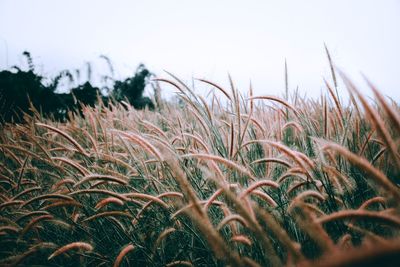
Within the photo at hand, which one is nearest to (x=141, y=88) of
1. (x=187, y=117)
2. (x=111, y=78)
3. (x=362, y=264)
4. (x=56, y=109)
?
(x=111, y=78)

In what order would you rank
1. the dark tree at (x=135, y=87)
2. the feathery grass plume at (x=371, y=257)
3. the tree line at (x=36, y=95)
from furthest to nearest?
the dark tree at (x=135, y=87) → the tree line at (x=36, y=95) → the feathery grass plume at (x=371, y=257)

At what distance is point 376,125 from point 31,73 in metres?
7.14

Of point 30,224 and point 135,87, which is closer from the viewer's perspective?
point 30,224

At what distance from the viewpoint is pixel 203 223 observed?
1.66 ft

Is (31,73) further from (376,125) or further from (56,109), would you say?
(376,125)

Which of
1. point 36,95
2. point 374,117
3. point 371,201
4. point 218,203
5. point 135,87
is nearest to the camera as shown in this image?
point 374,117

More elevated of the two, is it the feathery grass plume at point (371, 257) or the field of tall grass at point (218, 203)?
the feathery grass plume at point (371, 257)

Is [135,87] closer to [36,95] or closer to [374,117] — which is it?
[36,95]

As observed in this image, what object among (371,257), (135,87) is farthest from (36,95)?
(371,257)

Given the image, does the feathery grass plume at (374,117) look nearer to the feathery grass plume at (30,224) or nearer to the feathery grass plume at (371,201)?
the feathery grass plume at (371,201)

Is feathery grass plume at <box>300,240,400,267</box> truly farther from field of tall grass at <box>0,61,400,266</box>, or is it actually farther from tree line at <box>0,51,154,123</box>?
tree line at <box>0,51,154,123</box>

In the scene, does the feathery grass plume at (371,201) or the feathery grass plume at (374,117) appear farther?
the feathery grass plume at (371,201)

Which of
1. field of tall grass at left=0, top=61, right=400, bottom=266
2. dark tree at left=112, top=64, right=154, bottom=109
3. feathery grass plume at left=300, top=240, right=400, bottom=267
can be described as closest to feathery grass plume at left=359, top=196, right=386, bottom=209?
field of tall grass at left=0, top=61, right=400, bottom=266

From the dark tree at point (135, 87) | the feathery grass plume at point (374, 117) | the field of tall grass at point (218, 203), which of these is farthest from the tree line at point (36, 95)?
the feathery grass plume at point (374, 117)
